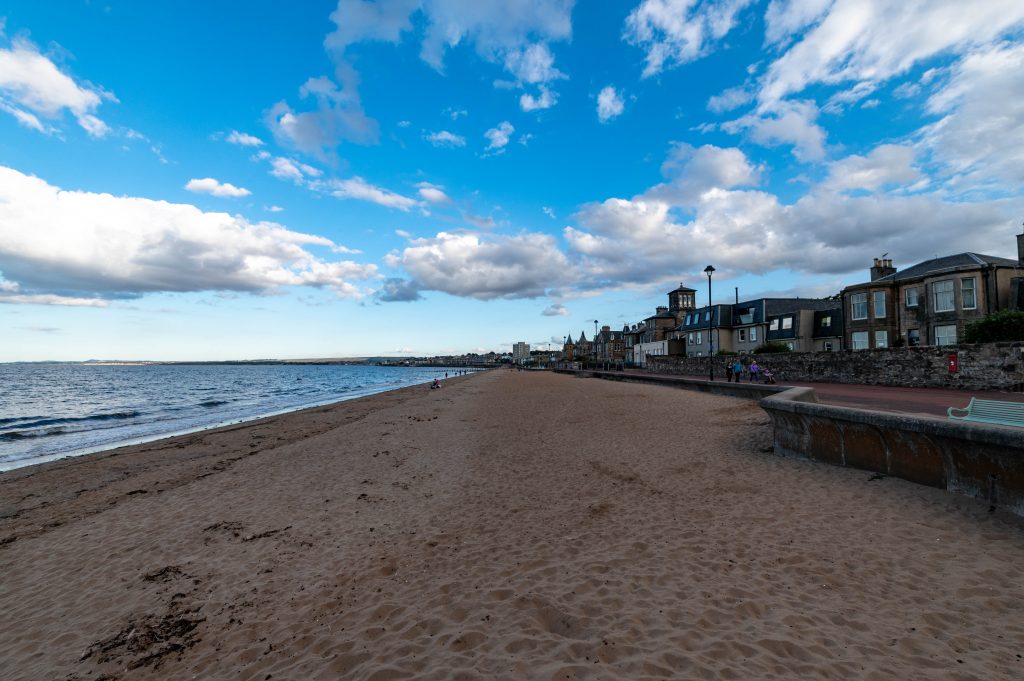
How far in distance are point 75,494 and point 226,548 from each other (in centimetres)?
732

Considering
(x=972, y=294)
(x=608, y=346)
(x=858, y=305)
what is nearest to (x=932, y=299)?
(x=972, y=294)

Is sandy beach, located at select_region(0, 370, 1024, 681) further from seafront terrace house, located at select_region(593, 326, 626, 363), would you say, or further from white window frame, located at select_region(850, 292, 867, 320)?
seafront terrace house, located at select_region(593, 326, 626, 363)

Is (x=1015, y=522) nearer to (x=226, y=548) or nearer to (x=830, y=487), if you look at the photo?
(x=830, y=487)

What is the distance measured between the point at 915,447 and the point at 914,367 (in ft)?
55.7

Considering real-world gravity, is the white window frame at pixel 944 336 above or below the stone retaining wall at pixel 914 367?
above

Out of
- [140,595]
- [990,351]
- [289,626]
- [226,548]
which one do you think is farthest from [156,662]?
[990,351]

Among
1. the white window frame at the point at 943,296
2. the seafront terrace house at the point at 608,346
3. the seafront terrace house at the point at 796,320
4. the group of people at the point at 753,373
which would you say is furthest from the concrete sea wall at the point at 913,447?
the seafront terrace house at the point at 608,346

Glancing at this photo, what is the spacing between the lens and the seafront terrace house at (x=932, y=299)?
25.5 metres

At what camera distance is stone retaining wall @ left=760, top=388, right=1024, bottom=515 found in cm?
582

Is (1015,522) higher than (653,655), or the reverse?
(1015,522)

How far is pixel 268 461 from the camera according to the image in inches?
517

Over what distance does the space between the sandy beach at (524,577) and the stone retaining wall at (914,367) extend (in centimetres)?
1376

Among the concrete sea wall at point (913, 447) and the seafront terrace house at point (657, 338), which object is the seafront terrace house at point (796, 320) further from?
the concrete sea wall at point (913, 447)

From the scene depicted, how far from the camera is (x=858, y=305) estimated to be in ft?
109
